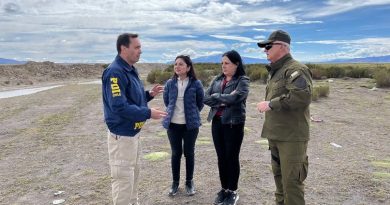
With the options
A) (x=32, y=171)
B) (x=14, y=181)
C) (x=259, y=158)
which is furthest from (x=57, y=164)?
(x=259, y=158)

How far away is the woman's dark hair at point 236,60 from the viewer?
16.8ft

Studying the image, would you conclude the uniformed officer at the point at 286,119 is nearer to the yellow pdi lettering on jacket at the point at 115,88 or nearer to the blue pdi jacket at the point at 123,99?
the blue pdi jacket at the point at 123,99

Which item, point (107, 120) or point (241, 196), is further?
point (241, 196)

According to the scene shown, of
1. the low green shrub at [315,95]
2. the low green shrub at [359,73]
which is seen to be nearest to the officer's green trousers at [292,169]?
the low green shrub at [315,95]

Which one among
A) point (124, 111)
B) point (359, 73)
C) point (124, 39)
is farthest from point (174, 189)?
point (359, 73)

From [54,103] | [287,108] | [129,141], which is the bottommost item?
[54,103]

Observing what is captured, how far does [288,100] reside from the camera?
3.87 meters

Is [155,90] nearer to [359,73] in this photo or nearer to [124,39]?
[124,39]

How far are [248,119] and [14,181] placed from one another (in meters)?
7.35

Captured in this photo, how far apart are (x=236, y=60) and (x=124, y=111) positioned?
5.43 feet

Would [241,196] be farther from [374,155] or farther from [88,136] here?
[88,136]

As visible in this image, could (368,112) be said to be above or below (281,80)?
below

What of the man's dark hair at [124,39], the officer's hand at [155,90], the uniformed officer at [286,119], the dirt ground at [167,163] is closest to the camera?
the uniformed officer at [286,119]

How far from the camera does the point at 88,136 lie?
34.2 feet
